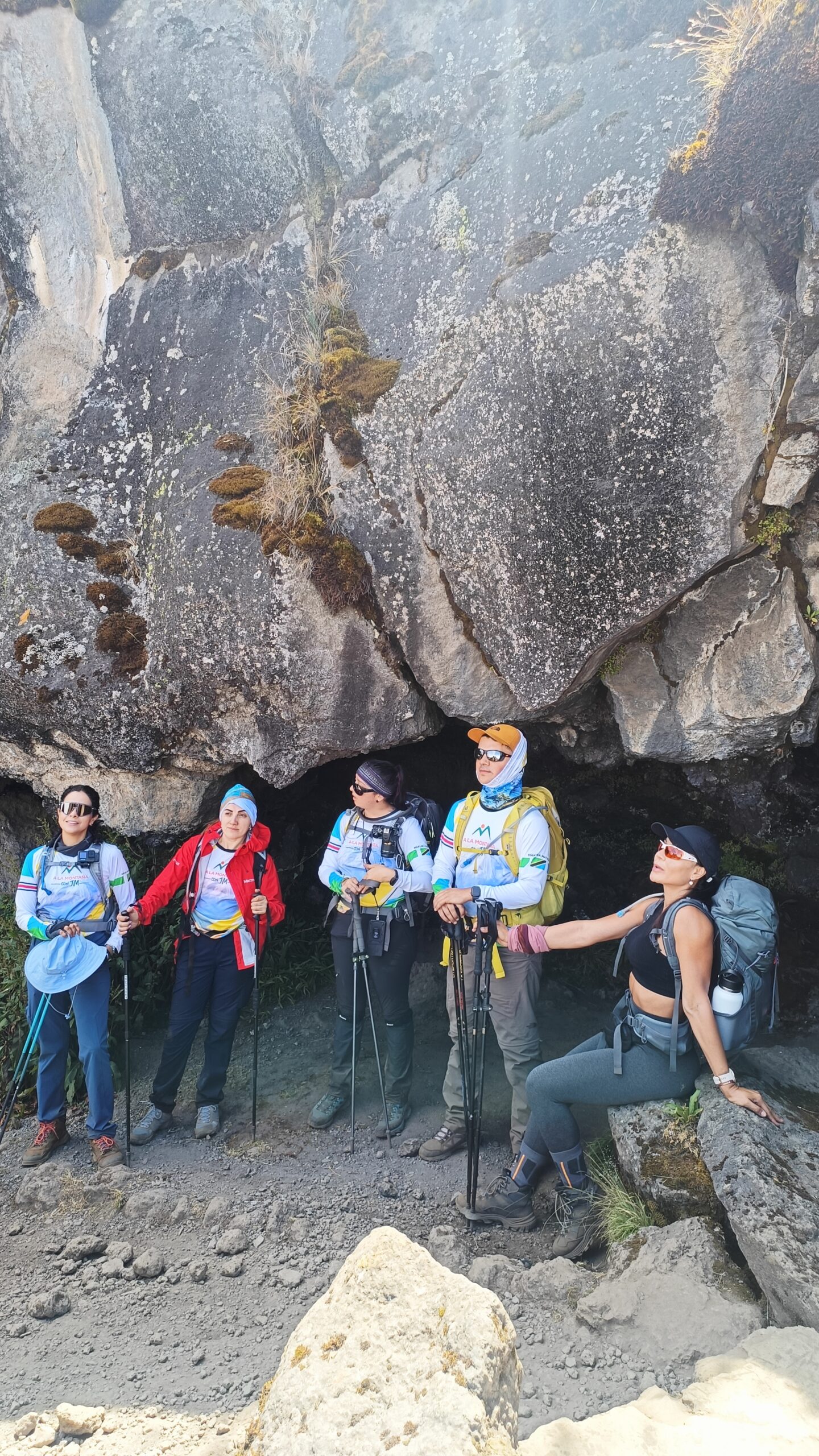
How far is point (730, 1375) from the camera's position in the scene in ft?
12.5

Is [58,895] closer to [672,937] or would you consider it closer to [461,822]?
[461,822]

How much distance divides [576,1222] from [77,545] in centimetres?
669

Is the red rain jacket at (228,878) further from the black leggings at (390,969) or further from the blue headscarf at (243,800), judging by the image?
the black leggings at (390,969)

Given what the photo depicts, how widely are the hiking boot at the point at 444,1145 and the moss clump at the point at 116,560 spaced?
5419 mm

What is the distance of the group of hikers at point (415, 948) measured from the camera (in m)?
5.64

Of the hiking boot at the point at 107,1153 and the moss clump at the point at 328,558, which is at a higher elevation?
the moss clump at the point at 328,558

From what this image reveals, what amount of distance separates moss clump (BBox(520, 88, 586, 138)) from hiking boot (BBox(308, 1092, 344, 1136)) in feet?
26.3

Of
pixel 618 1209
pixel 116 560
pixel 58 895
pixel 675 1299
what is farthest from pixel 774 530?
pixel 58 895

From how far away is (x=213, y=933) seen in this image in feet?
23.8

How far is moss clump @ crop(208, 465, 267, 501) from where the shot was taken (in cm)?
748

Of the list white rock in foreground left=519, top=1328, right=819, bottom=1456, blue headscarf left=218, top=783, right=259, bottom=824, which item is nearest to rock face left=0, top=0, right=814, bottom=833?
blue headscarf left=218, top=783, right=259, bottom=824

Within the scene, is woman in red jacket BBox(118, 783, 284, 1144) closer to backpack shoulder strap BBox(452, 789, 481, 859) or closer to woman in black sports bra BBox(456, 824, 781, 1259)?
backpack shoulder strap BBox(452, 789, 481, 859)

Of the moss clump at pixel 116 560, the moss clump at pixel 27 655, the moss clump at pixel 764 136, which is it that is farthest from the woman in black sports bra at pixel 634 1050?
the moss clump at pixel 27 655

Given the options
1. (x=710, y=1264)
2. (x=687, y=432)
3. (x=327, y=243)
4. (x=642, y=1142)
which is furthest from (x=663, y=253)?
(x=710, y=1264)
